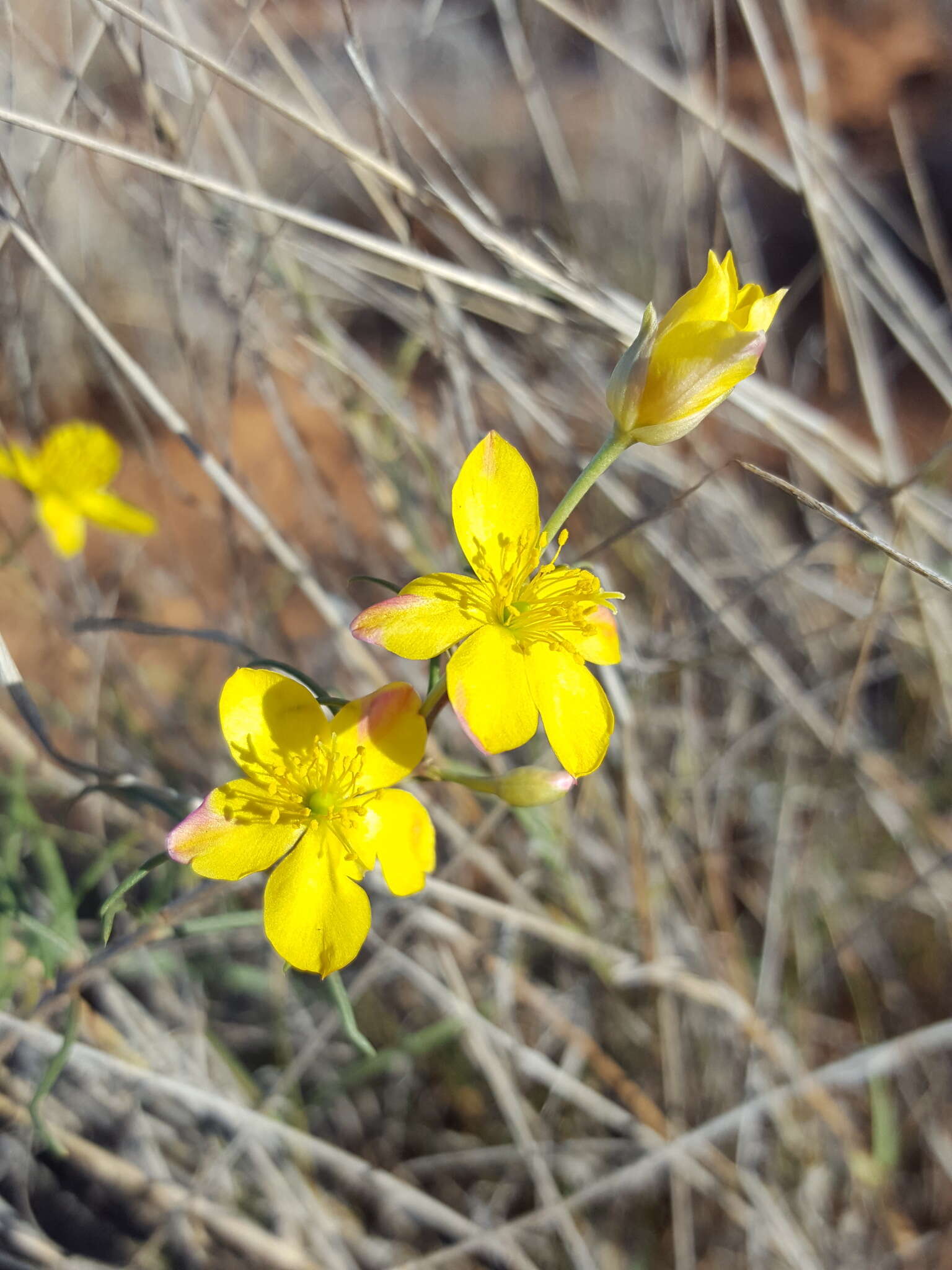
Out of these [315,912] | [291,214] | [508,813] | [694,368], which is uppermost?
Result: [291,214]

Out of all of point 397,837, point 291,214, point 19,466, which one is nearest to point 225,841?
point 397,837

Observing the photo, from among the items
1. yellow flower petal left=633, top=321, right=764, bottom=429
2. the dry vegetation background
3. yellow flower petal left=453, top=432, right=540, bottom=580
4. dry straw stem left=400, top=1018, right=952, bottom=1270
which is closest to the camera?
yellow flower petal left=633, top=321, right=764, bottom=429

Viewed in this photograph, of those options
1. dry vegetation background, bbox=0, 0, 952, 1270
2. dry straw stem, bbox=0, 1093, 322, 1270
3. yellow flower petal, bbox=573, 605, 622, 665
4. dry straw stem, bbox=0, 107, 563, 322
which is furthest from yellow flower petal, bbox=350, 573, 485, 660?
dry straw stem, bbox=0, 1093, 322, 1270

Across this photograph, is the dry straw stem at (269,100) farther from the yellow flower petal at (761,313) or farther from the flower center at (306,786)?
the flower center at (306,786)

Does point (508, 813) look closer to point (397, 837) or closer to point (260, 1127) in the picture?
point (260, 1127)

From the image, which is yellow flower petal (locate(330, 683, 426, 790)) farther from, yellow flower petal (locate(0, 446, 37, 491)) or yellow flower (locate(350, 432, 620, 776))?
yellow flower petal (locate(0, 446, 37, 491))

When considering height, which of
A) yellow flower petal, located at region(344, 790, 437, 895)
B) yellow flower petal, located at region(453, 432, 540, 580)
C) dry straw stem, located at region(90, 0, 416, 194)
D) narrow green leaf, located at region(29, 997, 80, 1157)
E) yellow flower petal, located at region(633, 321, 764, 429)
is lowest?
narrow green leaf, located at region(29, 997, 80, 1157)
